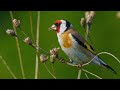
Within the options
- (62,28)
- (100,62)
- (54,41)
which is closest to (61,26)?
(62,28)

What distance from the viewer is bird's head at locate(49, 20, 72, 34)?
247cm

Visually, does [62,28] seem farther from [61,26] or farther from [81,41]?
[81,41]

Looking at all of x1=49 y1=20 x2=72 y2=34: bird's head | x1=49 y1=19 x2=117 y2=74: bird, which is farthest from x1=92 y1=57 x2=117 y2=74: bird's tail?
x1=49 y1=20 x2=72 y2=34: bird's head

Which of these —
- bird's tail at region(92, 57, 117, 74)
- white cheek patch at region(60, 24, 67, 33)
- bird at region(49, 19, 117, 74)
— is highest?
white cheek patch at region(60, 24, 67, 33)

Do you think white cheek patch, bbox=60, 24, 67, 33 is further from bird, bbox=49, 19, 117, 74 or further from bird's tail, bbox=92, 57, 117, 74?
bird's tail, bbox=92, 57, 117, 74

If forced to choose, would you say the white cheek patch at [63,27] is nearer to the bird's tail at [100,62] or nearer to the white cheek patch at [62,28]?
the white cheek patch at [62,28]

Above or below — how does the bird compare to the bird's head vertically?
below

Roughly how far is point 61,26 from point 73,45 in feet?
0.46

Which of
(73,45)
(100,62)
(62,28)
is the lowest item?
(100,62)

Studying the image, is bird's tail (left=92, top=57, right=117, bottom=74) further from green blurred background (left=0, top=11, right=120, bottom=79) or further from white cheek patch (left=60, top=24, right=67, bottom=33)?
white cheek patch (left=60, top=24, right=67, bottom=33)

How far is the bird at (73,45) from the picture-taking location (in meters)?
2.44

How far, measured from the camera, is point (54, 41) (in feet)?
8.30
